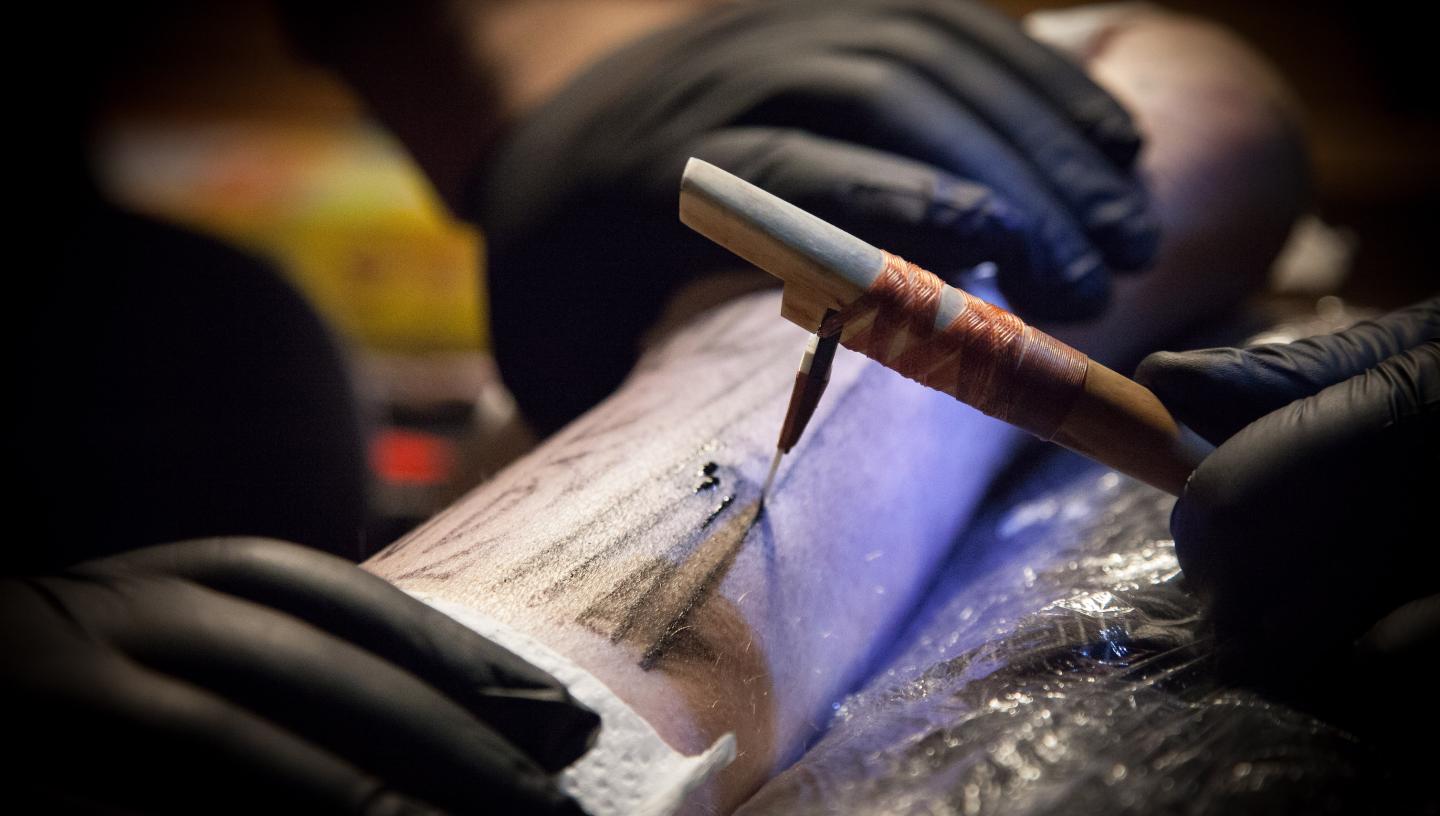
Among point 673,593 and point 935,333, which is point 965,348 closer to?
point 935,333

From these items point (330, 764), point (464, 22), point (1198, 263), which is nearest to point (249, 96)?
point (464, 22)

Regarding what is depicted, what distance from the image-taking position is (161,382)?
0.86m

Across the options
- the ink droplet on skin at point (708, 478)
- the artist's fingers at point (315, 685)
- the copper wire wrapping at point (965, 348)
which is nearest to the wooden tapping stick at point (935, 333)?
the copper wire wrapping at point (965, 348)

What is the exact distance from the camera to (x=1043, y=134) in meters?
0.73

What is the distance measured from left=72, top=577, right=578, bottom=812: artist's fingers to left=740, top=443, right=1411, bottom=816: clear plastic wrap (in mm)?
164

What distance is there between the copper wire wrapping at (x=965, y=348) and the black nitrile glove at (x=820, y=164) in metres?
0.20

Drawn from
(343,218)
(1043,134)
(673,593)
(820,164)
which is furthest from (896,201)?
(343,218)

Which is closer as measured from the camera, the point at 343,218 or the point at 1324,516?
the point at 1324,516

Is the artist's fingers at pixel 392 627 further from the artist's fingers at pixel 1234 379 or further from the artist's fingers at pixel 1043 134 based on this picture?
the artist's fingers at pixel 1043 134

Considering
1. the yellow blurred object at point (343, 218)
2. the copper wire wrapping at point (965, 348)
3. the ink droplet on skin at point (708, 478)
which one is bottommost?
the yellow blurred object at point (343, 218)

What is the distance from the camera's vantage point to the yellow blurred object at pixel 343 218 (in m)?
2.17

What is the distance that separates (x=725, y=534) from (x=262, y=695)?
0.27 metres

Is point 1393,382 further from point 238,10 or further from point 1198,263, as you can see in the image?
point 238,10

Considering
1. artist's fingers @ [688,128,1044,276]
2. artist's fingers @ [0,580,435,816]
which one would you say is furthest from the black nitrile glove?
artist's fingers @ [0,580,435,816]
